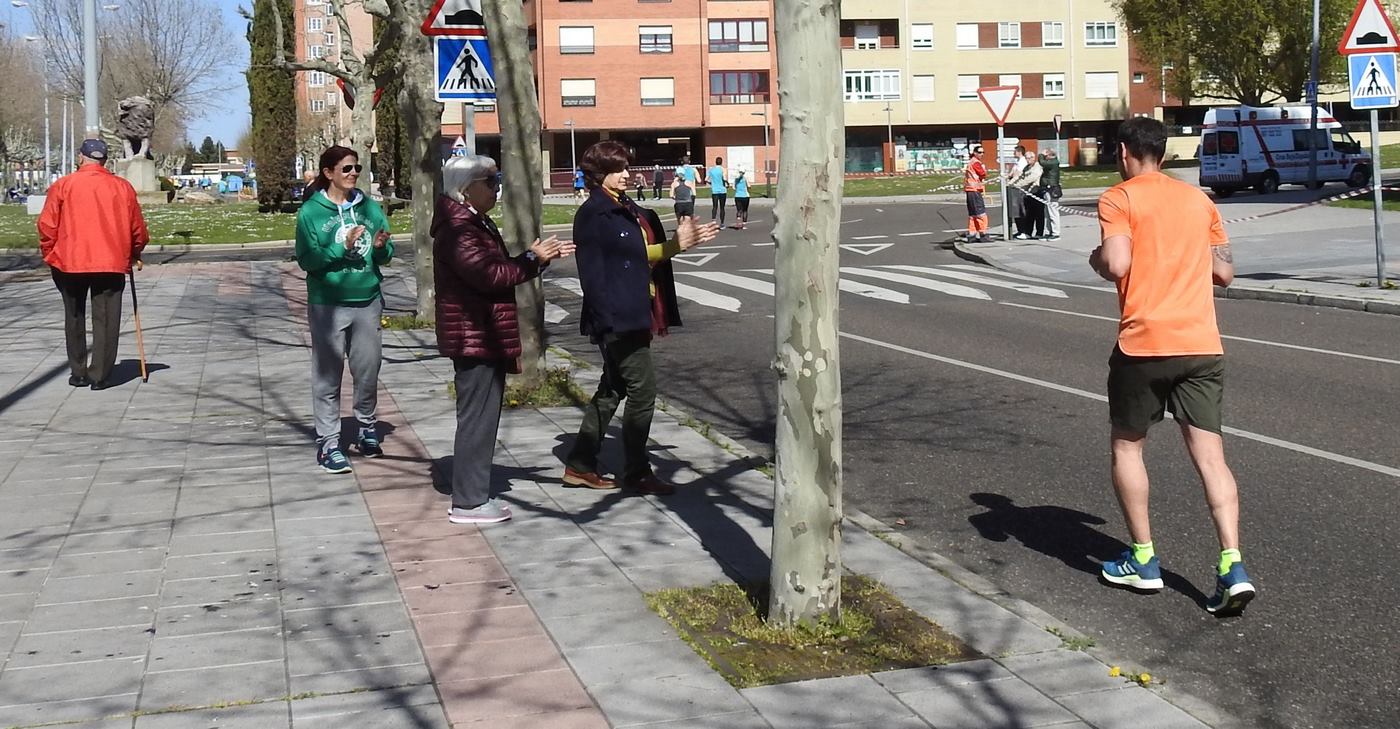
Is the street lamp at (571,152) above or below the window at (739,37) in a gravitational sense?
below

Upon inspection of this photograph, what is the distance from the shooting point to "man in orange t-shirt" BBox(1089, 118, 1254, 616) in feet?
19.0

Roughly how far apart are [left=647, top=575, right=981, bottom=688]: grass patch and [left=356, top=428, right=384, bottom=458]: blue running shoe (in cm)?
358

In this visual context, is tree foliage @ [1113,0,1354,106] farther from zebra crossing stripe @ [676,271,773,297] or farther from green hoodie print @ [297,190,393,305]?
green hoodie print @ [297,190,393,305]

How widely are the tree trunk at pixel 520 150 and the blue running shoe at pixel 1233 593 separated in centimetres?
598

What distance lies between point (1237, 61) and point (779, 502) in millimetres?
63202

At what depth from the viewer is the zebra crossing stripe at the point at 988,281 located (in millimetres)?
18803

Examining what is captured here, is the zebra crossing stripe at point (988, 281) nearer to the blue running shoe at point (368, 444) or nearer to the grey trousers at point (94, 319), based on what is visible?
the grey trousers at point (94, 319)

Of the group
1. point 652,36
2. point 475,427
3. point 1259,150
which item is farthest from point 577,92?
point 475,427

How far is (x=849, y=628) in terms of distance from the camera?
17.7ft

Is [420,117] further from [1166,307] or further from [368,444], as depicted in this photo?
[1166,307]

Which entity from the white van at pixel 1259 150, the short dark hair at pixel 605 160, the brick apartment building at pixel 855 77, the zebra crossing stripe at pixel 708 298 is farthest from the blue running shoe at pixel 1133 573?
the brick apartment building at pixel 855 77

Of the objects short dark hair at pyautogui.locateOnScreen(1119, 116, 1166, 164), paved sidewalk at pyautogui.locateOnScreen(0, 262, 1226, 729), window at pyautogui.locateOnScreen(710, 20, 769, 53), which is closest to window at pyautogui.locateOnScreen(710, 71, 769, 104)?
window at pyautogui.locateOnScreen(710, 20, 769, 53)

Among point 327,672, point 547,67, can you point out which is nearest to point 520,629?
point 327,672

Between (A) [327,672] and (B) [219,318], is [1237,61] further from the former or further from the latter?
(A) [327,672]
